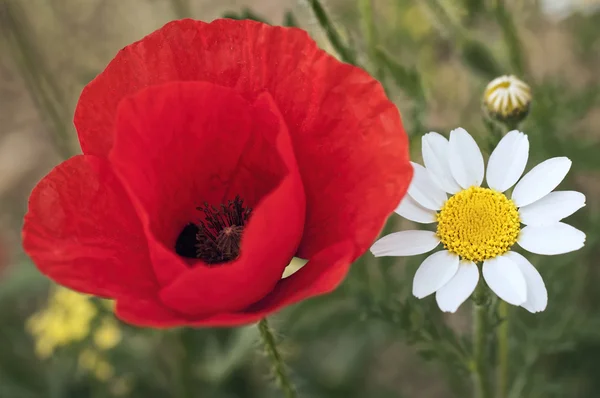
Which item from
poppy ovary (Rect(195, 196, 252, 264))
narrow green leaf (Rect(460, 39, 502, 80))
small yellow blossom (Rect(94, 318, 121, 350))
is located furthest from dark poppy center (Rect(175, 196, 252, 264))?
small yellow blossom (Rect(94, 318, 121, 350))

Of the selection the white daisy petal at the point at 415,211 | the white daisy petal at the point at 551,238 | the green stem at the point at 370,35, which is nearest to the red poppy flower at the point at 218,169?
the white daisy petal at the point at 415,211

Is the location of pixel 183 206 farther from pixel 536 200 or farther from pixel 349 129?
pixel 536 200

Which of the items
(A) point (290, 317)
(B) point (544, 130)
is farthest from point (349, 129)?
(A) point (290, 317)

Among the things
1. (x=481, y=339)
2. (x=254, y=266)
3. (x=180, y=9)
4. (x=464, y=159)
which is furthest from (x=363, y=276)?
(x=254, y=266)

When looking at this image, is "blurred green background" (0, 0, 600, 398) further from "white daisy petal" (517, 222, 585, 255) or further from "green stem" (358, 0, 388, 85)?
"white daisy petal" (517, 222, 585, 255)

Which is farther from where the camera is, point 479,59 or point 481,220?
point 479,59

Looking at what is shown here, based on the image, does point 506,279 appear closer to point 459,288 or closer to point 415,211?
point 459,288
